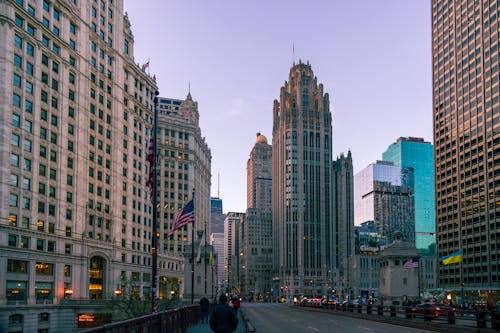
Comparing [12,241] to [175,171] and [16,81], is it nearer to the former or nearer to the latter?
[16,81]

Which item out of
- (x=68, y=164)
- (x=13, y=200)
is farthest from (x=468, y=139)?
(x=13, y=200)

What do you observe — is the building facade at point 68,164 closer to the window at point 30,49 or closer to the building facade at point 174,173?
the window at point 30,49

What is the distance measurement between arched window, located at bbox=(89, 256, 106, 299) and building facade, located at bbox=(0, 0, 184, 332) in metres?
0.16

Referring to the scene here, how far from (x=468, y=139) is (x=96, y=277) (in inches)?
4939

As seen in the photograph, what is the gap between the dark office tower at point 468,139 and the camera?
6540 inches

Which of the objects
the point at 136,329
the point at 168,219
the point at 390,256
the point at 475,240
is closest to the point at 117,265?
the point at 390,256

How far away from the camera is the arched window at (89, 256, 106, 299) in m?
93.2

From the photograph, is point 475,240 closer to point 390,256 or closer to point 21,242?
point 390,256

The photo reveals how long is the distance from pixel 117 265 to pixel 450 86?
12980 cm

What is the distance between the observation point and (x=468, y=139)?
586 feet

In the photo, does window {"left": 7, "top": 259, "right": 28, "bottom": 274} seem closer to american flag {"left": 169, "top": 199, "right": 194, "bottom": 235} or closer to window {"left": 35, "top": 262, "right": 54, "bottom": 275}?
window {"left": 35, "top": 262, "right": 54, "bottom": 275}

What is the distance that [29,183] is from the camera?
7812 cm

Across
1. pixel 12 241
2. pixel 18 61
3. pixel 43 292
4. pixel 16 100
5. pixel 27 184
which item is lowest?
pixel 43 292

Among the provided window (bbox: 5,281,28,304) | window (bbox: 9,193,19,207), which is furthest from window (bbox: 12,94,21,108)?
window (bbox: 5,281,28,304)
